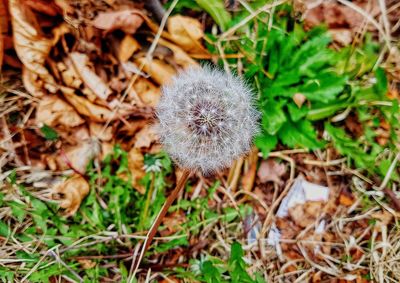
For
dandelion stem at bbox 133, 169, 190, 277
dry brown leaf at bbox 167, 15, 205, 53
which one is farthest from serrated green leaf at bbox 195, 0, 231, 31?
dandelion stem at bbox 133, 169, 190, 277

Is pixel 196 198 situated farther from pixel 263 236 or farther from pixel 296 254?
pixel 296 254

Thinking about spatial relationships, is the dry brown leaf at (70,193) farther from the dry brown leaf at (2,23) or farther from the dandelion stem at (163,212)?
the dry brown leaf at (2,23)

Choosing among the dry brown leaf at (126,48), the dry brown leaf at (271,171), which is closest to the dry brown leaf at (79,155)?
the dry brown leaf at (126,48)

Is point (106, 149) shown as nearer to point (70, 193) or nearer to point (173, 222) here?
point (70, 193)

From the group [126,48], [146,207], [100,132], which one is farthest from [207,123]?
[126,48]

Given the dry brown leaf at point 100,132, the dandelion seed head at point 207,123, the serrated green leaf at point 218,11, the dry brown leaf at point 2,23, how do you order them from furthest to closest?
the serrated green leaf at point 218,11, the dry brown leaf at point 100,132, the dry brown leaf at point 2,23, the dandelion seed head at point 207,123

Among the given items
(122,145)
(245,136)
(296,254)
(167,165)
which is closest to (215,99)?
(245,136)

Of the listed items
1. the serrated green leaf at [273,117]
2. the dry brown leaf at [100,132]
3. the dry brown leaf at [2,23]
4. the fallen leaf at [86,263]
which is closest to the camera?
the fallen leaf at [86,263]
